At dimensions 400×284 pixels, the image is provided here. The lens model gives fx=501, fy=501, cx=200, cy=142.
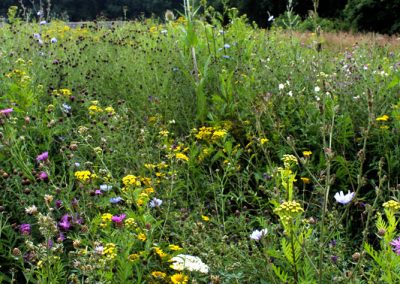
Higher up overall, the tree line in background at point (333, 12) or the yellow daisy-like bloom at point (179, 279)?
the yellow daisy-like bloom at point (179, 279)

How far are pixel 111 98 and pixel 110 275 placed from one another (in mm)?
2270

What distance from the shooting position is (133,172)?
253 cm

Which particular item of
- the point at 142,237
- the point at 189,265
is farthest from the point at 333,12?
the point at 189,265

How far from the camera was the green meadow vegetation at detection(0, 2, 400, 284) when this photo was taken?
151 cm

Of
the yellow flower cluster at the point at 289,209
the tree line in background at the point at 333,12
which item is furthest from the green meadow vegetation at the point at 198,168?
the tree line in background at the point at 333,12

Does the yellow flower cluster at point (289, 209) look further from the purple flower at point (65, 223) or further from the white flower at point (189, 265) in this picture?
the purple flower at point (65, 223)

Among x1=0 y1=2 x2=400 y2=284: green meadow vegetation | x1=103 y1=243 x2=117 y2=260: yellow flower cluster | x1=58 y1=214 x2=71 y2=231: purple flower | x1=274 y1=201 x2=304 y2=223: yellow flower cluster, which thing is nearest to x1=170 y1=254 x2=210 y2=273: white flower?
x1=0 y1=2 x2=400 y2=284: green meadow vegetation

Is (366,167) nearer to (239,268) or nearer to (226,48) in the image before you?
(239,268)

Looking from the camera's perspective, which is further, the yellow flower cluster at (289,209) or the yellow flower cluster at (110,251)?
the yellow flower cluster at (110,251)

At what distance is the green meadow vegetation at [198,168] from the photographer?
4.95 feet

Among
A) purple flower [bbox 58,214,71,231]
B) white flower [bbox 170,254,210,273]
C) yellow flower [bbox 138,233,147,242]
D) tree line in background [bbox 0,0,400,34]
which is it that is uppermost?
white flower [bbox 170,254,210,273]

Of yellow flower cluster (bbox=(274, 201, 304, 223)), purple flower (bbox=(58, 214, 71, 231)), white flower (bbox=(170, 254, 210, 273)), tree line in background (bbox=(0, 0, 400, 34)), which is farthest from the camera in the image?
tree line in background (bbox=(0, 0, 400, 34))

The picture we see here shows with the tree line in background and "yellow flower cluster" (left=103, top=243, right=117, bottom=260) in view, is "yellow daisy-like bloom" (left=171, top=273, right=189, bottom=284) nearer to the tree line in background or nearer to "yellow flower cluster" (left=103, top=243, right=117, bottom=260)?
"yellow flower cluster" (left=103, top=243, right=117, bottom=260)

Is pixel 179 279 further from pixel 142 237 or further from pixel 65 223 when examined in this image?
pixel 65 223
